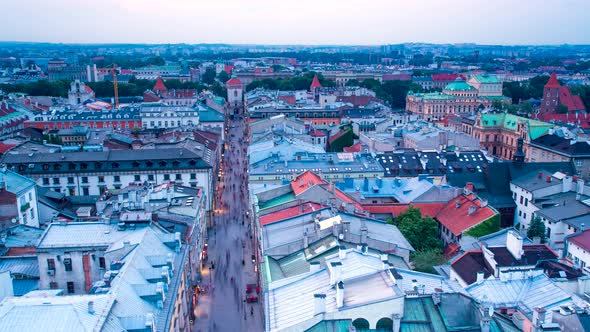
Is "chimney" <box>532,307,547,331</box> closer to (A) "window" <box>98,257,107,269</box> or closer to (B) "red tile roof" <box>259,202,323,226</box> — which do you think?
(B) "red tile roof" <box>259,202,323,226</box>

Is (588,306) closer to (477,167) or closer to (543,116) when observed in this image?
(477,167)

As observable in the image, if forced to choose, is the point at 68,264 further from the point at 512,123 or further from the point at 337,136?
the point at 512,123

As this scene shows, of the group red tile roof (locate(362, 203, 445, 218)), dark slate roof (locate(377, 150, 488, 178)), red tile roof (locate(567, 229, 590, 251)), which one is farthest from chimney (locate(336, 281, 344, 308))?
dark slate roof (locate(377, 150, 488, 178))

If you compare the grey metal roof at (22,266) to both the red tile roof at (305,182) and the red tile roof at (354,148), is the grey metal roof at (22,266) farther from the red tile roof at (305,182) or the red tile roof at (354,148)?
the red tile roof at (354,148)

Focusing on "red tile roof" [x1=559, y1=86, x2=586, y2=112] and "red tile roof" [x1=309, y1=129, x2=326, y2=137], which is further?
"red tile roof" [x1=559, y1=86, x2=586, y2=112]

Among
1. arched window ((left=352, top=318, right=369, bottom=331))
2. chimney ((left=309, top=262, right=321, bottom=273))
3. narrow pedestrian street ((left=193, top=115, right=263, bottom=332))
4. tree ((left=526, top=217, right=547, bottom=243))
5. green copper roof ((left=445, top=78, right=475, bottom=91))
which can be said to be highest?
green copper roof ((left=445, top=78, right=475, bottom=91))

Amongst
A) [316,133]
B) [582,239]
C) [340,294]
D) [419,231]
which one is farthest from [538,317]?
[316,133]

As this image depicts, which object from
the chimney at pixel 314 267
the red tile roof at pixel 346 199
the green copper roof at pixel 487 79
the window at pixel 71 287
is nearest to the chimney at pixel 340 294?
the chimney at pixel 314 267

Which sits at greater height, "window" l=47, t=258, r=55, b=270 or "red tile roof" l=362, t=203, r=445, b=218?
"window" l=47, t=258, r=55, b=270
